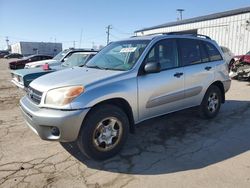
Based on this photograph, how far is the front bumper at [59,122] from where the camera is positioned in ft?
11.4

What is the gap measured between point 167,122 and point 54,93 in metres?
2.95

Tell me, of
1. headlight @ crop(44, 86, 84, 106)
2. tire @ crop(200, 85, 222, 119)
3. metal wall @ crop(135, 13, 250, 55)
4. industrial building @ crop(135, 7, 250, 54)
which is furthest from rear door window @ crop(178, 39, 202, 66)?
metal wall @ crop(135, 13, 250, 55)

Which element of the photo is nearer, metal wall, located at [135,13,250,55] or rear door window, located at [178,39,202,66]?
rear door window, located at [178,39,202,66]

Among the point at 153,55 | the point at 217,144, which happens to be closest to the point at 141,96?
the point at 153,55

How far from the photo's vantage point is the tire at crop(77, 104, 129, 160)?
368cm

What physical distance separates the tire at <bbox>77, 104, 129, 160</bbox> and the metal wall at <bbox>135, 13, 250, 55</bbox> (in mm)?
16706

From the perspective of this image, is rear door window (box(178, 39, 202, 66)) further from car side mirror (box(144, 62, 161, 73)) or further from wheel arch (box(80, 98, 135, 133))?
wheel arch (box(80, 98, 135, 133))

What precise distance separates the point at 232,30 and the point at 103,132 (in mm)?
17894

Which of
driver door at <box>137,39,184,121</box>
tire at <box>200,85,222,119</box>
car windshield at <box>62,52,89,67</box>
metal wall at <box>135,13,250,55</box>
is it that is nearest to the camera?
driver door at <box>137,39,184,121</box>

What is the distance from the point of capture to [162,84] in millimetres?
4508

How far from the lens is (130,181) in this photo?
11.1ft

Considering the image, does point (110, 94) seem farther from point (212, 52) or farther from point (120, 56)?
point (212, 52)

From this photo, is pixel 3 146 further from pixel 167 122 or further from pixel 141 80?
pixel 167 122

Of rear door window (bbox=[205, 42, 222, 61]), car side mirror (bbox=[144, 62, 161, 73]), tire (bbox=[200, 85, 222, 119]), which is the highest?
rear door window (bbox=[205, 42, 222, 61])
